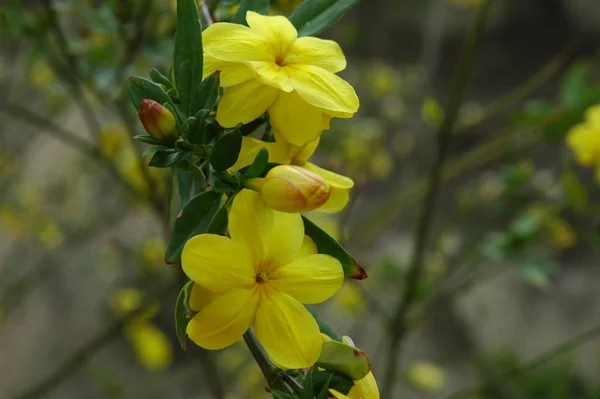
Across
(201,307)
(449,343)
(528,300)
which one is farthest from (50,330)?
(201,307)

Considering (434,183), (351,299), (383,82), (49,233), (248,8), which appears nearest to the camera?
(248,8)

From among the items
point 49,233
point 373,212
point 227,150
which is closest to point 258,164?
point 227,150

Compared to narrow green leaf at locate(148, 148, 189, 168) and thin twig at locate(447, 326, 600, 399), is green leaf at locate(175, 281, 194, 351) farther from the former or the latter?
thin twig at locate(447, 326, 600, 399)

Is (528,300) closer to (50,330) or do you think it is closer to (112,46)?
(50,330)

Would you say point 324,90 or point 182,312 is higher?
point 324,90

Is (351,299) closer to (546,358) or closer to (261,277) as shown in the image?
(546,358)

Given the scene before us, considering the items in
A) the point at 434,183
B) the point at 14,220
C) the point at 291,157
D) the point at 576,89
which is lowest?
the point at 14,220

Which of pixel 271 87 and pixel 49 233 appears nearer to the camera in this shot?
pixel 271 87

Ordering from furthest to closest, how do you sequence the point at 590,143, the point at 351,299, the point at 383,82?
1. the point at 383,82
2. the point at 351,299
3. the point at 590,143

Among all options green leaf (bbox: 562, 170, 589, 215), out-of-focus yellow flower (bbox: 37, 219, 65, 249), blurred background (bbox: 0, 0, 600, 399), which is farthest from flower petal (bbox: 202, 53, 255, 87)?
out-of-focus yellow flower (bbox: 37, 219, 65, 249)
